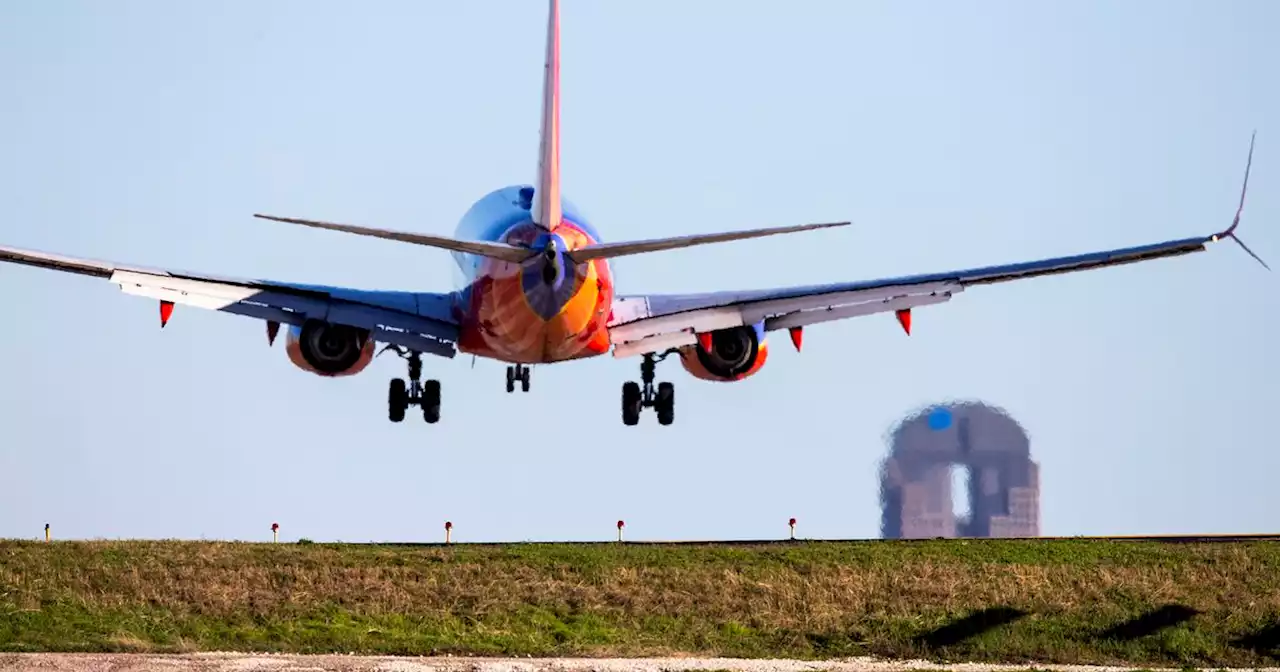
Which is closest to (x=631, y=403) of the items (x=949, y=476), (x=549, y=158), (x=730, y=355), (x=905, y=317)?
(x=730, y=355)

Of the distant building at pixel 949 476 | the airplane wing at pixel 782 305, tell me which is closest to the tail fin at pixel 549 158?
the airplane wing at pixel 782 305

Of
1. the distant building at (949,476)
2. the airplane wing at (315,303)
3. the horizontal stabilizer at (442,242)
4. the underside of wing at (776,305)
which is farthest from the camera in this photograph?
the distant building at (949,476)

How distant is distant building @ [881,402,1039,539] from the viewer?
9400cm

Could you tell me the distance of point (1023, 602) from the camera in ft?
207

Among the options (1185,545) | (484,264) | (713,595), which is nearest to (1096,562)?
(1185,545)

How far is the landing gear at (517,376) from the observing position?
7181 centimetres

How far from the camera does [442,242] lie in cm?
5916

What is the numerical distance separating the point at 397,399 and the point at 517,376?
392 cm

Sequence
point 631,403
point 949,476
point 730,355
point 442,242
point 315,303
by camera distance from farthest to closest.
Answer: point 949,476 < point 631,403 < point 730,355 < point 315,303 < point 442,242

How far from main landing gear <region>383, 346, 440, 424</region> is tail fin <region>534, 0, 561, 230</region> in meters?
10.8

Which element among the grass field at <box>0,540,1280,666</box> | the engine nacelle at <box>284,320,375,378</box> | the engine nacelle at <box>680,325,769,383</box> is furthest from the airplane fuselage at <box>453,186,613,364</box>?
the grass field at <box>0,540,1280,666</box>

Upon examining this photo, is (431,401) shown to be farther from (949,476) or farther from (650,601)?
(949,476)

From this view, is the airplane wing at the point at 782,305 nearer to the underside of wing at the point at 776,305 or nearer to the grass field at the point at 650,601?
the underside of wing at the point at 776,305

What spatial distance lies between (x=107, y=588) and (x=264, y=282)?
401 inches
